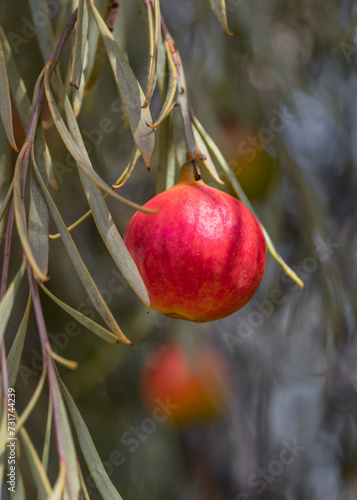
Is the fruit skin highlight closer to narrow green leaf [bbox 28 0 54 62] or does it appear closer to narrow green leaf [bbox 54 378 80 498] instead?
narrow green leaf [bbox 54 378 80 498]

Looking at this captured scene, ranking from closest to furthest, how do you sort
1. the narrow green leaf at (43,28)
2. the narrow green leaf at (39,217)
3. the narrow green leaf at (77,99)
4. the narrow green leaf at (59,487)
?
the narrow green leaf at (59,487), the narrow green leaf at (39,217), the narrow green leaf at (77,99), the narrow green leaf at (43,28)

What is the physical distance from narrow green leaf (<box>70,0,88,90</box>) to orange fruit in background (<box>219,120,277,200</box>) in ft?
2.58

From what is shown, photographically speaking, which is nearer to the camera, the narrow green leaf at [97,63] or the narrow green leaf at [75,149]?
the narrow green leaf at [75,149]

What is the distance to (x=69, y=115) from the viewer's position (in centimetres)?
59

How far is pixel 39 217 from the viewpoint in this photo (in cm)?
53

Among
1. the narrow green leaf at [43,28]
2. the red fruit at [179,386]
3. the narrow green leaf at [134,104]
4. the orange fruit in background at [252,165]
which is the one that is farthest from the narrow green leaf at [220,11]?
the red fruit at [179,386]

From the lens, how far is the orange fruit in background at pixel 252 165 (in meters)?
1.43

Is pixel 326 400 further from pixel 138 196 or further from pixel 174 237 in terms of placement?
pixel 174 237

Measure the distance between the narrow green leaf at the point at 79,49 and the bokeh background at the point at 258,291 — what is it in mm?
379

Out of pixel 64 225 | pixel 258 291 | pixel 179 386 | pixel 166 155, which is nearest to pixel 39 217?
pixel 64 225

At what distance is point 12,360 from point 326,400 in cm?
150

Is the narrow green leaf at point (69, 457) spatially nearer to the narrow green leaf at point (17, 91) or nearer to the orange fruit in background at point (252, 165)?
the narrow green leaf at point (17, 91)

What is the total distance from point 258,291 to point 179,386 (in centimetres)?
43

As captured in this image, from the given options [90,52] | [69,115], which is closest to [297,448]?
[90,52]
